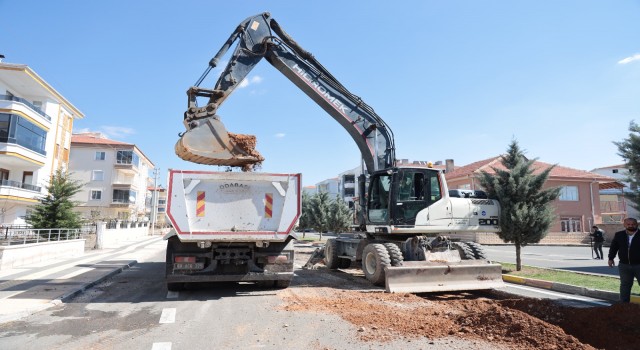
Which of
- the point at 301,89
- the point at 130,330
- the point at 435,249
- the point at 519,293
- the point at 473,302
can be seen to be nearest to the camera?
the point at 130,330

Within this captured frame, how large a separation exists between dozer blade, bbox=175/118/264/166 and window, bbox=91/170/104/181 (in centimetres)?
4911

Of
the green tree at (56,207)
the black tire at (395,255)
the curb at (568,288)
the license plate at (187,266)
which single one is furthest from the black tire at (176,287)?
the green tree at (56,207)

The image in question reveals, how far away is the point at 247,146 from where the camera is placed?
9.87 metres

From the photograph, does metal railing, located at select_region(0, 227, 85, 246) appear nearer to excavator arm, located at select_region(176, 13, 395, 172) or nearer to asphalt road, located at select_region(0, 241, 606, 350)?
asphalt road, located at select_region(0, 241, 606, 350)

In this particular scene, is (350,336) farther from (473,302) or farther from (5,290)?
(5,290)

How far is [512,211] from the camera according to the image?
1228cm

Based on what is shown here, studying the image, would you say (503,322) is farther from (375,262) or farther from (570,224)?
(570,224)

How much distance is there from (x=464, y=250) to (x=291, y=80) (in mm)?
7031

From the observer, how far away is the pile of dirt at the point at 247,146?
9.81 metres

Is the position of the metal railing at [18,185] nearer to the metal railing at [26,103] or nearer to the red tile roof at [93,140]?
the metal railing at [26,103]

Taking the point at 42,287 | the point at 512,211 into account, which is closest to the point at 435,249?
the point at 512,211

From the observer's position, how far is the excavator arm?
979cm

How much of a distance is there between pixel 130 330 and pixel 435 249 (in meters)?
6.99

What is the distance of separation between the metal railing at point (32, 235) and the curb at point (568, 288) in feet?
53.1
